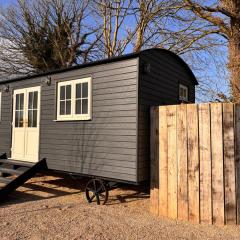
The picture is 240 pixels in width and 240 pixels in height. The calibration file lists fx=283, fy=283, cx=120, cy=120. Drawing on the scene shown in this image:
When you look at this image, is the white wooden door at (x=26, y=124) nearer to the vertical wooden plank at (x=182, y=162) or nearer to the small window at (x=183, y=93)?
the small window at (x=183, y=93)

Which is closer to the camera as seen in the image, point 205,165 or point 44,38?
point 205,165

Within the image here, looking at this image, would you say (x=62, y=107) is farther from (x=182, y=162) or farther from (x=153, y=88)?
(x=182, y=162)

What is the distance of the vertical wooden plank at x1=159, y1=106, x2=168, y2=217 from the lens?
549 centimetres

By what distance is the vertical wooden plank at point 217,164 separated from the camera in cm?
488

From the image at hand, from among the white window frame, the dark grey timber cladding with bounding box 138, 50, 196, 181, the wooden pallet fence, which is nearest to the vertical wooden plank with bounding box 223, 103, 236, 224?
the wooden pallet fence

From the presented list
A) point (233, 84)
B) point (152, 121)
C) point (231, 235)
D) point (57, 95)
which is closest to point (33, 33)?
point (57, 95)

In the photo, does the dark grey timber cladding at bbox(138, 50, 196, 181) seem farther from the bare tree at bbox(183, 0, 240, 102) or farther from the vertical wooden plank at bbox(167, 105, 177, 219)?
the bare tree at bbox(183, 0, 240, 102)

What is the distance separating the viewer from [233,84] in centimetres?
876

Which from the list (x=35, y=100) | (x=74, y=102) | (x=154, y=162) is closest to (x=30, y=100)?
(x=35, y=100)

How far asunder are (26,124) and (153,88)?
4.15m

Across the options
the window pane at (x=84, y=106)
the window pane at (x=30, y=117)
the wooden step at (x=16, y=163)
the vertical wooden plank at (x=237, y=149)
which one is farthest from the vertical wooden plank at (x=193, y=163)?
the window pane at (x=30, y=117)

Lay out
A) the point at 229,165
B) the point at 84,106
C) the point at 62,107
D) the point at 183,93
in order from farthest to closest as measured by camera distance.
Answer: the point at 183,93 → the point at 62,107 → the point at 84,106 → the point at 229,165

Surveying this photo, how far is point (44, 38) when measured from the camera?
60.4 feet

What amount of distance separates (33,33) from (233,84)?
46.1 ft
